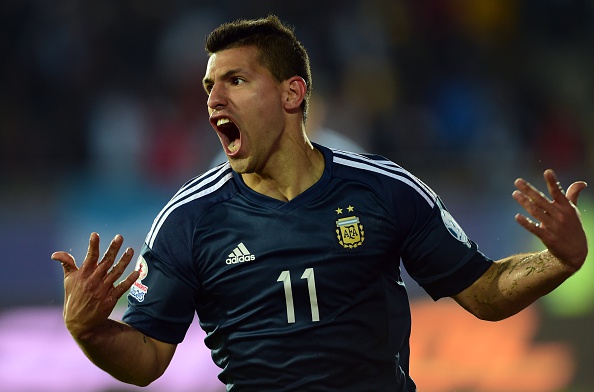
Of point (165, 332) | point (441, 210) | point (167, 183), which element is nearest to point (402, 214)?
point (441, 210)

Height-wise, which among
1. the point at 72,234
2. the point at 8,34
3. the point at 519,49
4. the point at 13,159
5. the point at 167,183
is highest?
the point at 8,34

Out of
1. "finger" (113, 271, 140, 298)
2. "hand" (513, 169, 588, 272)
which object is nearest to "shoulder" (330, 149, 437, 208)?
"hand" (513, 169, 588, 272)

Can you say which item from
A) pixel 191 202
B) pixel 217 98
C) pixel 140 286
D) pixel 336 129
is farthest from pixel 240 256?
pixel 336 129

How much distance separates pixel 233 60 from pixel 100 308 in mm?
1135

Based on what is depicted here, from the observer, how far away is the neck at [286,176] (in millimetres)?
4008

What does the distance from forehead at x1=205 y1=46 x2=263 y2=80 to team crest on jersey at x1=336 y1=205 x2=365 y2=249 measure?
692mm

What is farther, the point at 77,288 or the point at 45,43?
the point at 45,43

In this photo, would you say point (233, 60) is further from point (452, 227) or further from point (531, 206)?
point (531, 206)

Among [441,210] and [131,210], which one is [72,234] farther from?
[441,210]

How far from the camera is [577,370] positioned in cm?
646

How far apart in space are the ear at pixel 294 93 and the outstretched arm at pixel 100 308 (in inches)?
39.4

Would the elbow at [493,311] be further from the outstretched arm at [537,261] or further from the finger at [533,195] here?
the finger at [533,195]

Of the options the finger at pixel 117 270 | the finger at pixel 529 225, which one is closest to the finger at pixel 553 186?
the finger at pixel 529 225

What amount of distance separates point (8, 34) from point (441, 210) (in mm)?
8308
